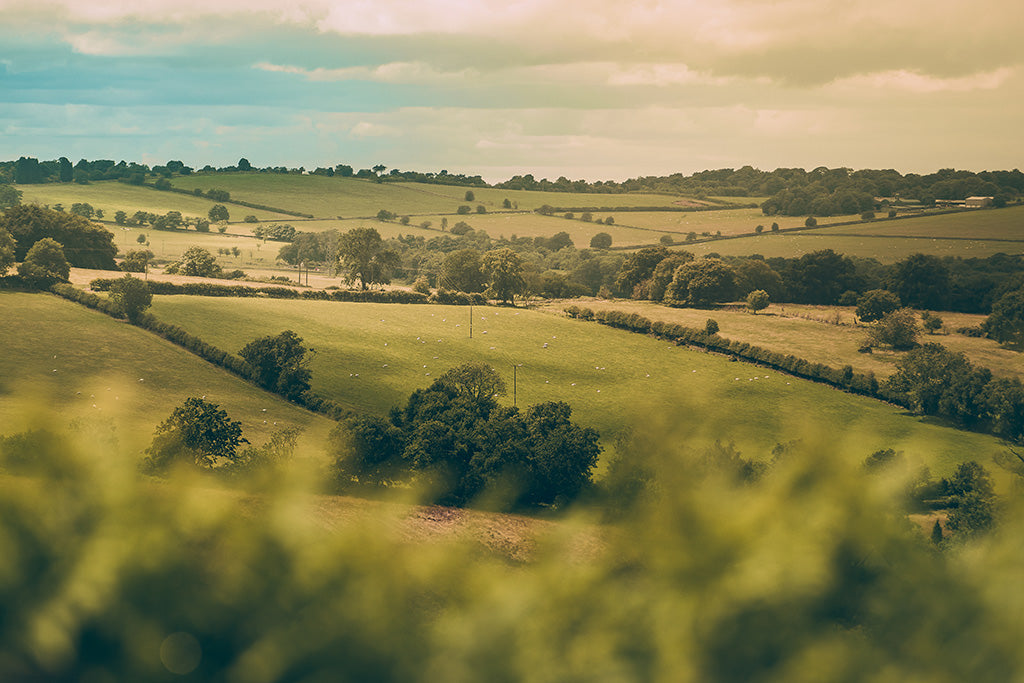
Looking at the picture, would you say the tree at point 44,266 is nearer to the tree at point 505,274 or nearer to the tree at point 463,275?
the tree at point 463,275

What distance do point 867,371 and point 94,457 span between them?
9776 cm

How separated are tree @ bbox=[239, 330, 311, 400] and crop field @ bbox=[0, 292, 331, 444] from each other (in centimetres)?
148

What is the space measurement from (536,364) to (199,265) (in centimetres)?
6357

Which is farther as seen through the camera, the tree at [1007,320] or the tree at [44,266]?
the tree at [1007,320]

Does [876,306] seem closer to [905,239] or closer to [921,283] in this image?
[921,283]

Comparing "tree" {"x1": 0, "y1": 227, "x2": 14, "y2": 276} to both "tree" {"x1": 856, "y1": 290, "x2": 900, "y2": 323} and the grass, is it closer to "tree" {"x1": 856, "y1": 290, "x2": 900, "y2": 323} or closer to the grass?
"tree" {"x1": 856, "y1": 290, "x2": 900, "y2": 323}

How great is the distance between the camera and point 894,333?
106 metres

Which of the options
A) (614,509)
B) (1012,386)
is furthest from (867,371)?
(614,509)

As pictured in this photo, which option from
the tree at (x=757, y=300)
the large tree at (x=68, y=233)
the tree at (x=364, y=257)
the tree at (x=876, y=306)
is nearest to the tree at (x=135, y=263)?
the large tree at (x=68, y=233)

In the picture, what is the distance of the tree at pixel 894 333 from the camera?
10575 cm

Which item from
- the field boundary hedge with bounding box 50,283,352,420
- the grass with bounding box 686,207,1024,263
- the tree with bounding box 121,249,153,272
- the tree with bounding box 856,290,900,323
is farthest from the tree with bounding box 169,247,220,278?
the grass with bounding box 686,207,1024,263

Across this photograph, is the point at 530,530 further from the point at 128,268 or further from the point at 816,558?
the point at 128,268

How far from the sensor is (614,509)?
8.92 m

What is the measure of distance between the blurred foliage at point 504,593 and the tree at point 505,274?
121861 millimetres
